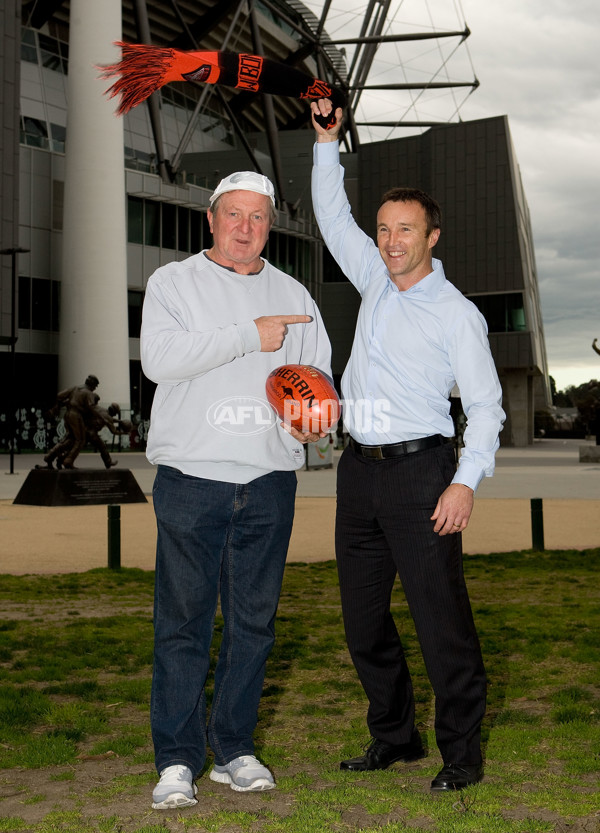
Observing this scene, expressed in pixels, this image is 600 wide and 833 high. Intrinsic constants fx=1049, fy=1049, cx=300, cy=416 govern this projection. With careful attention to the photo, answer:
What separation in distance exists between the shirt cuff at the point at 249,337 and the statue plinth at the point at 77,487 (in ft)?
51.7

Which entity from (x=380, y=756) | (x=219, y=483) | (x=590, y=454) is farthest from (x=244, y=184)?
(x=590, y=454)

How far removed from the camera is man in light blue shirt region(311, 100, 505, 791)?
4316 millimetres

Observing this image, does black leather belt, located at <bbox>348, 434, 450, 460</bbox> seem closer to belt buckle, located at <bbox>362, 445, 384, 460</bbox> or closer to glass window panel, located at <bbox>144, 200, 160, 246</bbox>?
belt buckle, located at <bbox>362, 445, 384, 460</bbox>

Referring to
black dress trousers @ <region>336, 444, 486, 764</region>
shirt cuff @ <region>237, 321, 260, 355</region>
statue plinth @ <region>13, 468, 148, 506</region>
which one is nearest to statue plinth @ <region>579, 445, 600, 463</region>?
statue plinth @ <region>13, 468, 148, 506</region>

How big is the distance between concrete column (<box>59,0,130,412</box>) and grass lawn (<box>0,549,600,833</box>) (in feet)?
123

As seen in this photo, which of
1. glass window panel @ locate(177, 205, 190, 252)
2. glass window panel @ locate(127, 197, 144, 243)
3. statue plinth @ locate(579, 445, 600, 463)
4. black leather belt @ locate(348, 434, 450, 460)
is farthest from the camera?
glass window panel @ locate(177, 205, 190, 252)

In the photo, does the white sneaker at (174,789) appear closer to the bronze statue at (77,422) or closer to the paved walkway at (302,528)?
the paved walkway at (302,528)

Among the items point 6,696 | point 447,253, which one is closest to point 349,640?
point 6,696

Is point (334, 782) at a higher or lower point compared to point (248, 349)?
lower

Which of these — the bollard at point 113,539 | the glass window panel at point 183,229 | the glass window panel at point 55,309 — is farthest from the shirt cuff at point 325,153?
the glass window panel at point 183,229

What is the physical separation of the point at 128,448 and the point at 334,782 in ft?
148

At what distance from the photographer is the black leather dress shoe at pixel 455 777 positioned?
4.26m

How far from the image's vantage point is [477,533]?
1545cm

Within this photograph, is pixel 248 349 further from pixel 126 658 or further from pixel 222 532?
pixel 126 658
